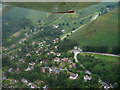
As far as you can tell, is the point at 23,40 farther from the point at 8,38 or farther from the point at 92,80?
the point at 92,80

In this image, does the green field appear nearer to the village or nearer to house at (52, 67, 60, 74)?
the village

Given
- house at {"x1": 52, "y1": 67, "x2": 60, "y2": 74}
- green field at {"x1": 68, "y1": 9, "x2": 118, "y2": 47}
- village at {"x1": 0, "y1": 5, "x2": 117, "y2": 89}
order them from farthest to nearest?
green field at {"x1": 68, "y1": 9, "x2": 118, "y2": 47} → house at {"x1": 52, "y1": 67, "x2": 60, "y2": 74} → village at {"x1": 0, "y1": 5, "x2": 117, "y2": 89}

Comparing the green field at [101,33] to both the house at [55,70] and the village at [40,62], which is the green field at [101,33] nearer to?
the village at [40,62]

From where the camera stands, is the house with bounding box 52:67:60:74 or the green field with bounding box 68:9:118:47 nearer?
the house with bounding box 52:67:60:74

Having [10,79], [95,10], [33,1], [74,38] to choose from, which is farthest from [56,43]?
[33,1]

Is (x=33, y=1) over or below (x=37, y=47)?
over

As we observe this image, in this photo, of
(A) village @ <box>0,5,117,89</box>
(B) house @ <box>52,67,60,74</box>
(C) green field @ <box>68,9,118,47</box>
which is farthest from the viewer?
(C) green field @ <box>68,9,118,47</box>

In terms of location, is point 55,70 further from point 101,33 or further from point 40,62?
point 101,33

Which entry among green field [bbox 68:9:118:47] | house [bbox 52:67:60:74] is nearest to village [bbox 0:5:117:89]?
house [bbox 52:67:60:74]

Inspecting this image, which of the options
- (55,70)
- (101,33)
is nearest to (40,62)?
(55,70)
